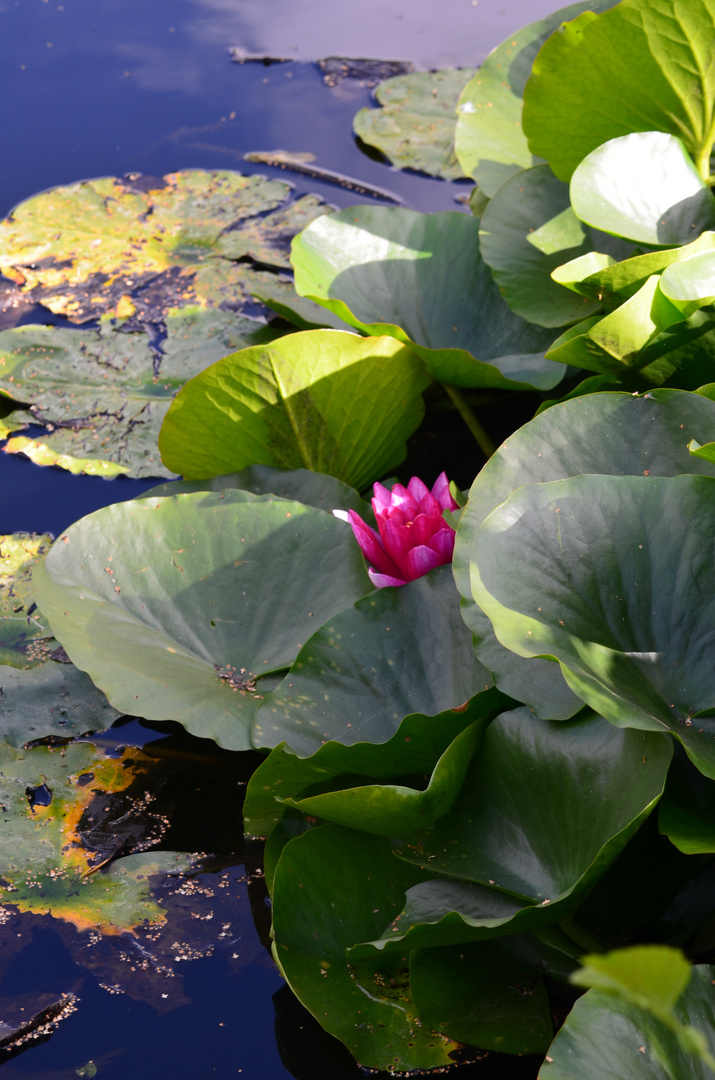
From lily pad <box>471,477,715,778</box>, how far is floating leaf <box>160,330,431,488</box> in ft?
1.81

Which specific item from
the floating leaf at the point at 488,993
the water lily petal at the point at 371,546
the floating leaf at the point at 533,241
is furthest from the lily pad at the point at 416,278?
the floating leaf at the point at 488,993

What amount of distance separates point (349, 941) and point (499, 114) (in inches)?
68.5

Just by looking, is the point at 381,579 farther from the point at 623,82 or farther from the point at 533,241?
the point at 623,82

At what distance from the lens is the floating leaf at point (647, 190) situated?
1.25 meters

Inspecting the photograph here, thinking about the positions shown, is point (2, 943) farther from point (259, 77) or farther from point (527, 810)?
point (259, 77)

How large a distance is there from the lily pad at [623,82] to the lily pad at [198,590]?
0.83m

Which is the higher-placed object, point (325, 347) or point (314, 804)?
point (325, 347)

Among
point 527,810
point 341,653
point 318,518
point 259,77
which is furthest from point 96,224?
point 527,810

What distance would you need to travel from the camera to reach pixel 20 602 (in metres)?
1.38

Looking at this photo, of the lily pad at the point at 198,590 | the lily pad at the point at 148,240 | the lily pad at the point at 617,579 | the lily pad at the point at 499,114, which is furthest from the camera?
the lily pad at the point at 148,240

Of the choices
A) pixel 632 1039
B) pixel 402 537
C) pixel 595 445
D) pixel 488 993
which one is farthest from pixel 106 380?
pixel 632 1039

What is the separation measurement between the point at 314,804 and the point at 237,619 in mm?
368

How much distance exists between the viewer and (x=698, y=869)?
898 mm

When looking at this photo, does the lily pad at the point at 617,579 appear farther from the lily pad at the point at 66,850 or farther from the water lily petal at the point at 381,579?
the lily pad at the point at 66,850
